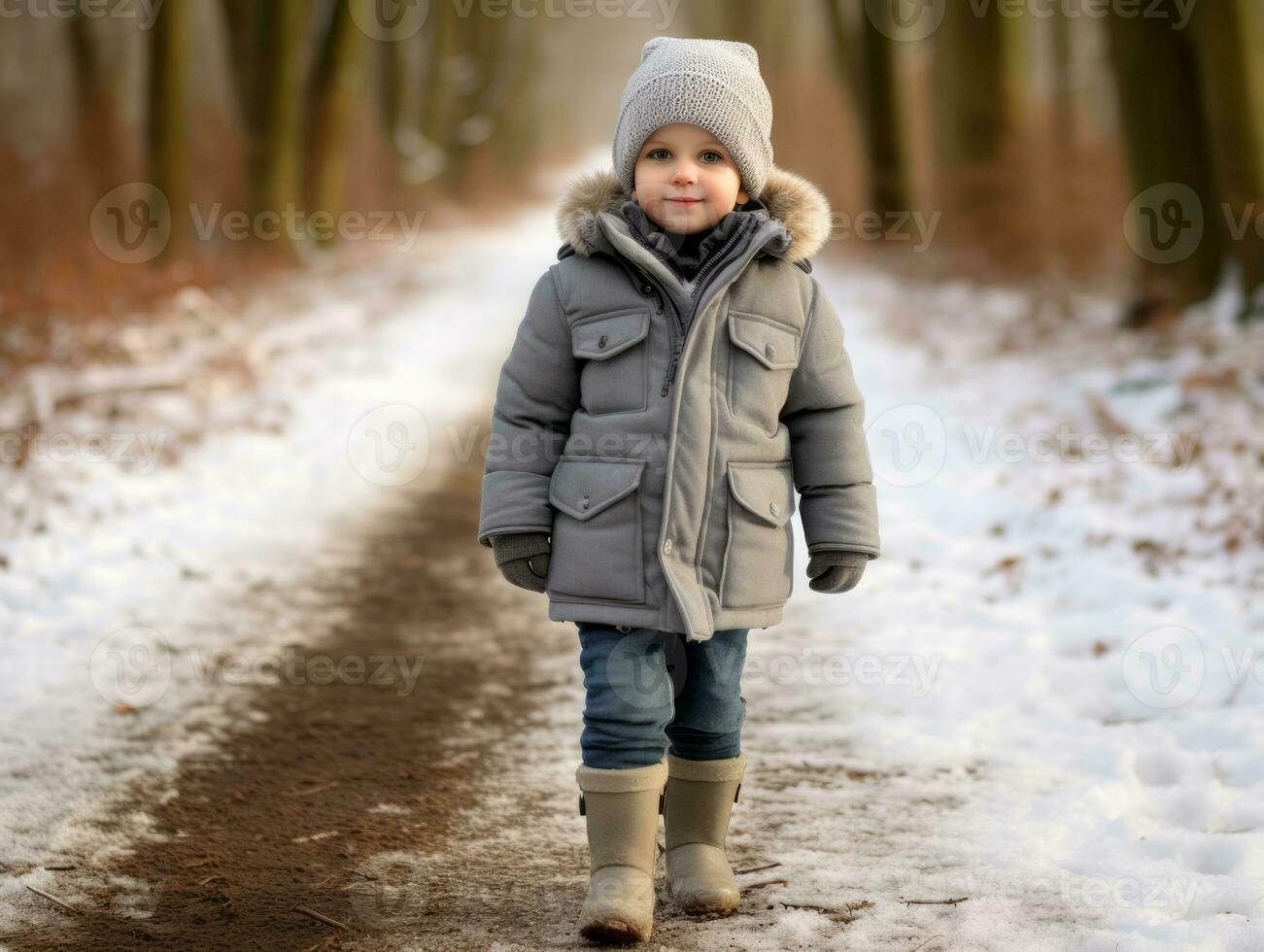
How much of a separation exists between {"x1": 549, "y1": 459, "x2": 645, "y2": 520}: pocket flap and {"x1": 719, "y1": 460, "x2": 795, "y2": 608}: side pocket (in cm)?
23

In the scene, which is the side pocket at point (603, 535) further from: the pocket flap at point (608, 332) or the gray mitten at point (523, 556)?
the pocket flap at point (608, 332)

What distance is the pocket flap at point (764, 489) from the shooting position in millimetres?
2982

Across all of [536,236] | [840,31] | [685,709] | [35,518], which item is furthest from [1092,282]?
[536,236]

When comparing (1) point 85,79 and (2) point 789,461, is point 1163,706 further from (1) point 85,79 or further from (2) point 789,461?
(1) point 85,79

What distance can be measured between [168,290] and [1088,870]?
34.4 ft

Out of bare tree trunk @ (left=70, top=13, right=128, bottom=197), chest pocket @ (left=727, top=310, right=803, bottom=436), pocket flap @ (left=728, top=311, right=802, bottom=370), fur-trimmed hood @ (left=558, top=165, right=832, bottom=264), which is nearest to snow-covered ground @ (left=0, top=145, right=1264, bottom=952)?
chest pocket @ (left=727, top=310, right=803, bottom=436)

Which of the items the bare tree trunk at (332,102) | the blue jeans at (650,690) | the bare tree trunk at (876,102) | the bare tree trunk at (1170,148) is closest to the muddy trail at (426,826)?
the blue jeans at (650,690)

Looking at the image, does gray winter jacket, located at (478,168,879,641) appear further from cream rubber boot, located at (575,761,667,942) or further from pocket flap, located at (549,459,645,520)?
cream rubber boot, located at (575,761,667,942)

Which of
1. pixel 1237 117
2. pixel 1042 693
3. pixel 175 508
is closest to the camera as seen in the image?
pixel 1042 693

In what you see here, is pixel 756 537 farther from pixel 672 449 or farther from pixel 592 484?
pixel 592 484

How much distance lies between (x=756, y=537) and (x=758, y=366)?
39 centimetres

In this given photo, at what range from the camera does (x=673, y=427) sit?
9.65 feet

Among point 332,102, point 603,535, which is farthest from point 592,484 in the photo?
point 332,102

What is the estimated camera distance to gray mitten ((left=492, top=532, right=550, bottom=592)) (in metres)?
3.02
